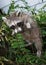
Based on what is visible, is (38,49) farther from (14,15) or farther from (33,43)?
(14,15)

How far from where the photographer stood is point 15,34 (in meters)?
1.47

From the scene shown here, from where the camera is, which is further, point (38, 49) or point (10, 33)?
point (10, 33)

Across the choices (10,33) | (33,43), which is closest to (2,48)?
(10,33)

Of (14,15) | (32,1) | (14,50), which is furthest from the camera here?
(32,1)

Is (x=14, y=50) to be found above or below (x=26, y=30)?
below

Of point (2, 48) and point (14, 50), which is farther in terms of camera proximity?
point (2, 48)

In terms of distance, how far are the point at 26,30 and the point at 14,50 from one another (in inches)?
5.3

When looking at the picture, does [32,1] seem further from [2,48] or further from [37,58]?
[37,58]

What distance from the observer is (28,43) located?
1404 millimetres

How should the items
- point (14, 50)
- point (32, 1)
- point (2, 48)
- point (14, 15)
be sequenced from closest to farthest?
point (14, 50) < point (2, 48) < point (14, 15) < point (32, 1)

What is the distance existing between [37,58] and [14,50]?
0.55 feet

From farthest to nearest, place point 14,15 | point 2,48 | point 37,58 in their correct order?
point 14,15
point 2,48
point 37,58

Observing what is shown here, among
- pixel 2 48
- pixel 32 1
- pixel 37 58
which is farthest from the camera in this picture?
A: pixel 32 1

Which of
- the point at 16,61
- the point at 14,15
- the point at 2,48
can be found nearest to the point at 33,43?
the point at 16,61
